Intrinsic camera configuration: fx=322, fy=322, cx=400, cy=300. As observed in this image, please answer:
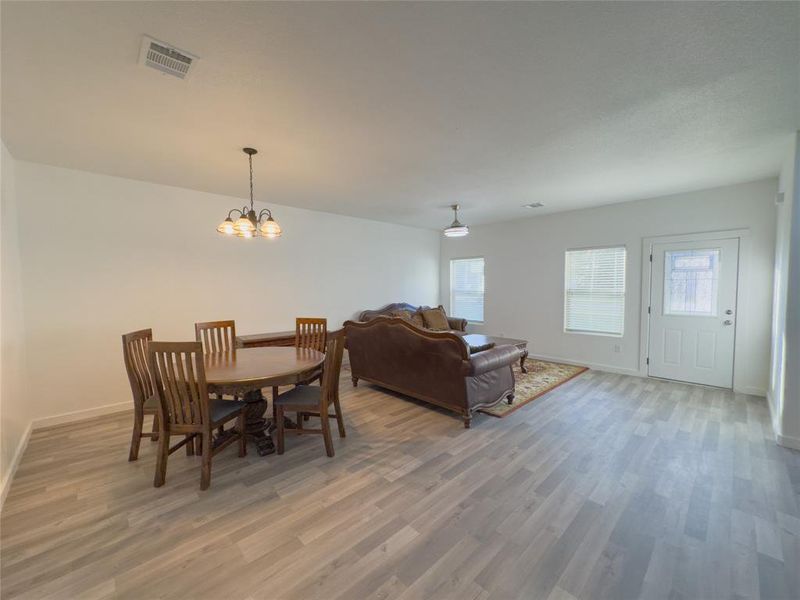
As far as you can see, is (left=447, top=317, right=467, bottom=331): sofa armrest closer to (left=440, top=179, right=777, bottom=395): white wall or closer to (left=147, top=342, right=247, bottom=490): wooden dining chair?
(left=440, top=179, right=777, bottom=395): white wall

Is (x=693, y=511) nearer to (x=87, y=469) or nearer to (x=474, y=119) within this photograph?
(x=474, y=119)

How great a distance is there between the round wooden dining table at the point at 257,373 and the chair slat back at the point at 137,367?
1.43 feet

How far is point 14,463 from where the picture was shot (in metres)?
2.47

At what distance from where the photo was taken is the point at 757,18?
58.6 inches

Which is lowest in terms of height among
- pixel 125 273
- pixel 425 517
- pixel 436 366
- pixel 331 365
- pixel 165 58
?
pixel 425 517

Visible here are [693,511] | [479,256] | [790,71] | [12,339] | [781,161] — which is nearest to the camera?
[790,71]

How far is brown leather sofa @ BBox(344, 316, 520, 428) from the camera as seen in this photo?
126 inches

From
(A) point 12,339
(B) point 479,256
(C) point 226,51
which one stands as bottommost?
(A) point 12,339

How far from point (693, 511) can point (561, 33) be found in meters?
2.85

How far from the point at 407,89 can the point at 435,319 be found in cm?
456

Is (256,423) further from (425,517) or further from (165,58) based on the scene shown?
(165,58)

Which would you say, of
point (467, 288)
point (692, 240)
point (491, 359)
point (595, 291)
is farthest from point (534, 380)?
point (467, 288)

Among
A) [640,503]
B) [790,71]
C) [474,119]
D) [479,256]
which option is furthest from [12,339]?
[479,256]

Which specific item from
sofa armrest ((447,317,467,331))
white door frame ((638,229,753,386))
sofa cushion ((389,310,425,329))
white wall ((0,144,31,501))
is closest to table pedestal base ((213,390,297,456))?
white wall ((0,144,31,501))
